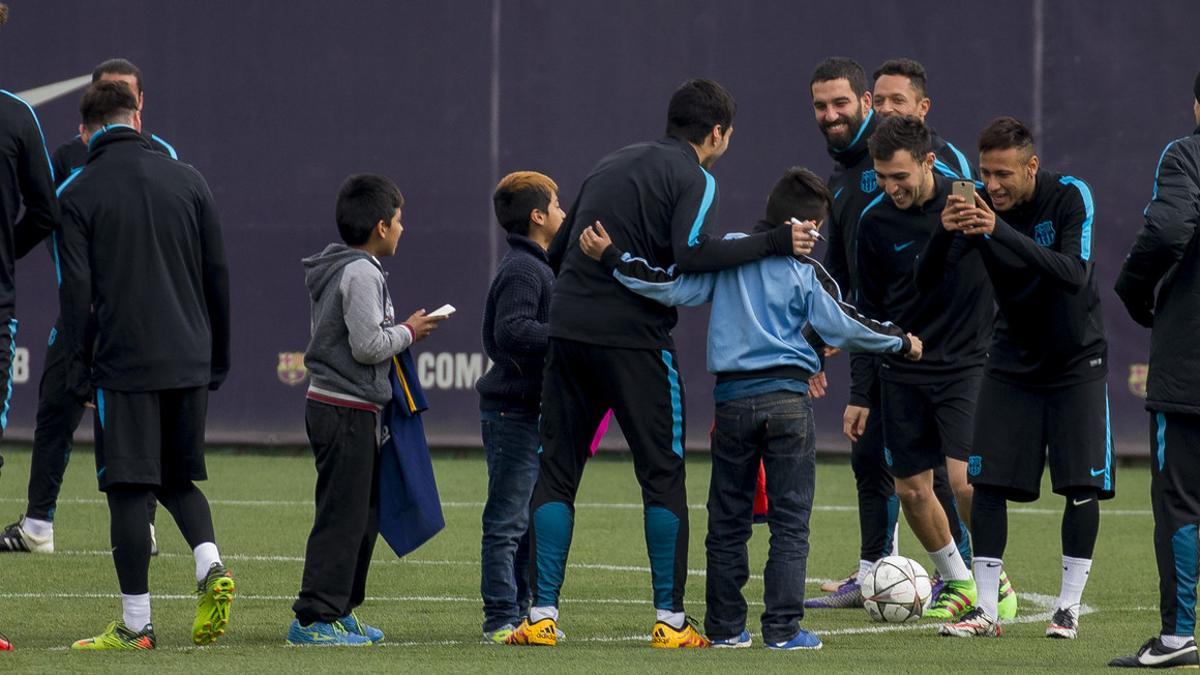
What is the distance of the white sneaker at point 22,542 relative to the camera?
30.6 feet

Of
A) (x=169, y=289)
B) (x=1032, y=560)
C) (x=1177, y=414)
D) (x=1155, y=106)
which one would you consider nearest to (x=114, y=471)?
(x=169, y=289)

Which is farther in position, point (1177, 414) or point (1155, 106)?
point (1155, 106)

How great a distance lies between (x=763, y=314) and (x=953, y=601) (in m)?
1.84

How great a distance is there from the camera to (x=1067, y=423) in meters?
6.72

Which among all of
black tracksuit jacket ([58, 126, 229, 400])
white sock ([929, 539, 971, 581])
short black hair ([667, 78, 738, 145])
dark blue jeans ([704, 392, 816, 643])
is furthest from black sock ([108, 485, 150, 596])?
white sock ([929, 539, 971, 581])

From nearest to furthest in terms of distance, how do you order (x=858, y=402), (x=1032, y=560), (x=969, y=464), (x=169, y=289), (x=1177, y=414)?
(x=1177, y=414) → (x=169, y=289) → (x=969, y=464) → (x=858, y=402) → (x=1032, y=560)

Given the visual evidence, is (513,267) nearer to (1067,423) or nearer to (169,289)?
(169,289)

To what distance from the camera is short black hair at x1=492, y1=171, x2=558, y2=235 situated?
7016 millimetres

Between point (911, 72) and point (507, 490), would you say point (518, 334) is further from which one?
point (911, 72)

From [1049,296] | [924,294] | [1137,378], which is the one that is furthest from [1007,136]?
[1137,378]

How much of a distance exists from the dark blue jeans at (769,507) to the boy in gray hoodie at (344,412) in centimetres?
126

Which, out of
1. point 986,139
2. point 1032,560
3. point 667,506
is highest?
point 986,139

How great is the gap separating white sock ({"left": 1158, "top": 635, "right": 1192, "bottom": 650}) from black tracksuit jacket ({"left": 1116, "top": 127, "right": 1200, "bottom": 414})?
770 mm

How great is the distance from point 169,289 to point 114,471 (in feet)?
2.27
